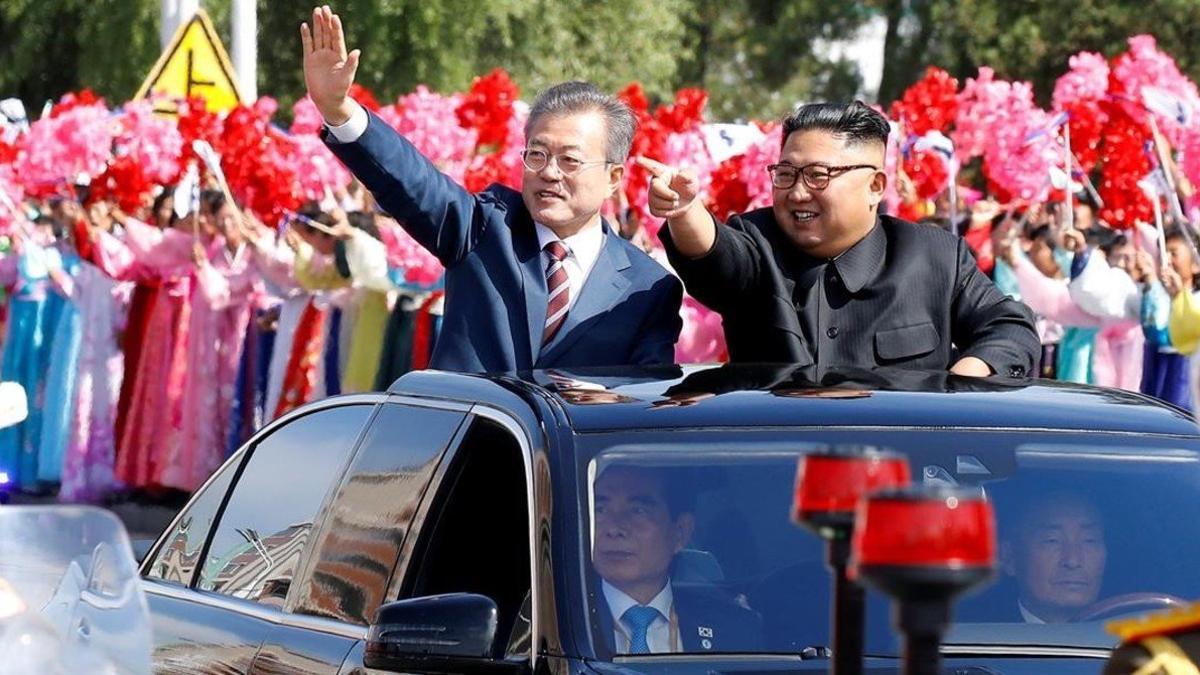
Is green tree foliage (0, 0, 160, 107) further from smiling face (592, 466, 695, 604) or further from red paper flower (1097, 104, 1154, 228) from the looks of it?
smiling face (592, 466, 695, 604)

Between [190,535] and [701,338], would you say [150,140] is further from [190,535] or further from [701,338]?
[190,535]

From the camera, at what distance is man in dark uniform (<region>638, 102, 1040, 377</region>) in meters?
5.98

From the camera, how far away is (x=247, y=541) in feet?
18.7

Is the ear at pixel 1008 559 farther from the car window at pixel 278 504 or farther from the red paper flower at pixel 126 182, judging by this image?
the red paper flower at pixel 126 182

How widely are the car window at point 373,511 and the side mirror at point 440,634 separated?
1.73ft

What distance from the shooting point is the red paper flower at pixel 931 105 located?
1340 centimetres

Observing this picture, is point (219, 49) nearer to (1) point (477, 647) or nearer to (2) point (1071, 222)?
(2) point (1071, 222)

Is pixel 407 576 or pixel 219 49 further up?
pixel 219 49

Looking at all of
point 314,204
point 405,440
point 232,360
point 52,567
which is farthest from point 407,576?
point 232,360

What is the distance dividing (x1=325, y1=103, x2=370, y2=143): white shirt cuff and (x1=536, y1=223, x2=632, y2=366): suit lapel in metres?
0.57

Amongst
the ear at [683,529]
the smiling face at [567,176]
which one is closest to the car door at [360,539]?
the ear at [683,529]

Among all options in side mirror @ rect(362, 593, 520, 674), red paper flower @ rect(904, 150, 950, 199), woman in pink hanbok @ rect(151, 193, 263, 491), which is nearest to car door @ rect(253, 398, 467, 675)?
side mirror @ rect(362, 593, 520, 674)

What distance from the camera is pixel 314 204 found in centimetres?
1584

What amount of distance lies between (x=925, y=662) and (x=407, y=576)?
2.44m
